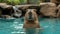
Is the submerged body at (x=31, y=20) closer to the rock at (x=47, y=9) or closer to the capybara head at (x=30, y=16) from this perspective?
the capybara head at (x=30, y=16)

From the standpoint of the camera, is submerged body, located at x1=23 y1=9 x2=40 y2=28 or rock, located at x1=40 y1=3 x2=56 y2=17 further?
rock, located at x1=40 y1=3 x2=56 y2=17

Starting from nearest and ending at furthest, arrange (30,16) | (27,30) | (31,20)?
(27,30) < (30,16) < (31,20)

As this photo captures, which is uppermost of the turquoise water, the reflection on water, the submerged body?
the submerged body

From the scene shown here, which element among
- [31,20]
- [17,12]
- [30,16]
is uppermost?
[30,16]

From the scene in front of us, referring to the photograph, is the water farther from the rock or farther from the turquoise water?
the turquoise water

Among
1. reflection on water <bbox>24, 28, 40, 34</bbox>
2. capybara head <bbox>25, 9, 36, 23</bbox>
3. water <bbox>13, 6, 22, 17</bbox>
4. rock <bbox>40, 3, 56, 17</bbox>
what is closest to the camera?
reflection on water <bbox>24, 28, 40, 34</bbox>

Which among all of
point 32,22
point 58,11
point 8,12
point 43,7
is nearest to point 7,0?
point 8,12

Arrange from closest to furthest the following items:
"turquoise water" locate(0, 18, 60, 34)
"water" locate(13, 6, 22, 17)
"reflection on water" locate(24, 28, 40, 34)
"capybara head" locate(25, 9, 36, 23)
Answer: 1. "reflection on water" locate(24, 28, 40, 34)
2. "turquoise water" locate(0, 18, 60, 34)
3. "capybara head" locate(25, 9, 36, 23)
4. "water" locate(13, 6, 22, 17)

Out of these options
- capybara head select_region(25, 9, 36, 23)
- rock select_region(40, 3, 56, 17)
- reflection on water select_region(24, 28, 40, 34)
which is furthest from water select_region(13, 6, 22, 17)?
A: reflection on water select_region(24, 28, 40, 34)

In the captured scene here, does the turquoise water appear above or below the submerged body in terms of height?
below

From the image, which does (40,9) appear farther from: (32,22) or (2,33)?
→ (2,33)

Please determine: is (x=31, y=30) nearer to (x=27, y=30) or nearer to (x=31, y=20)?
(x=27, y=30)

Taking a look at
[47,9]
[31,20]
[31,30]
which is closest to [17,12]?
[47,9]

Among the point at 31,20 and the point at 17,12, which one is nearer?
the point at 31,20
